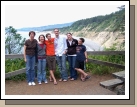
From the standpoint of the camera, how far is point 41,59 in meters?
4.21

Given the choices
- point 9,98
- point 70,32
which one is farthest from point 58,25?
point 9,98

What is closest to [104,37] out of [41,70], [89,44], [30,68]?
[89,44]

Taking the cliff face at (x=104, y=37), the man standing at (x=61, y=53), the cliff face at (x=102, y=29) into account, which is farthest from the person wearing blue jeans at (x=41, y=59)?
the cliff face at (x=104, y=37)

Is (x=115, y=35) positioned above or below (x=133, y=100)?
above

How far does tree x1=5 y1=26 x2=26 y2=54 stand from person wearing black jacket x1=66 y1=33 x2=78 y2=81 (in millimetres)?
619

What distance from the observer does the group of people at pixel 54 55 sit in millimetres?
4160

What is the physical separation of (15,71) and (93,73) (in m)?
1.10

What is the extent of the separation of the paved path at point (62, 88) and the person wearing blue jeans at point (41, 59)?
0.10 metres

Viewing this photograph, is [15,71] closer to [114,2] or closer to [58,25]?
[58,25]

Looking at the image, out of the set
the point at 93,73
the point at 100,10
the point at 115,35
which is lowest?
the point at 93,73

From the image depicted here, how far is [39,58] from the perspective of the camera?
4203 millimetres

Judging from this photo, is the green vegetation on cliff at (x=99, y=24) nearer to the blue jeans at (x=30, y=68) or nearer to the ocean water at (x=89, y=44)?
the ocean water at (x=89, y=44)

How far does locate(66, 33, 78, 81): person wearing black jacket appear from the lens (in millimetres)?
4234

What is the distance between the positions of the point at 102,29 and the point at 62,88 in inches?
37.8
